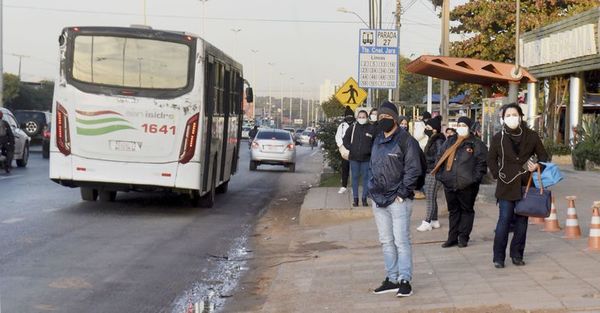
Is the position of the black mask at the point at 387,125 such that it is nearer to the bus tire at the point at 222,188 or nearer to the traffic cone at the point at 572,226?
the traffic cone at the point at 572,226

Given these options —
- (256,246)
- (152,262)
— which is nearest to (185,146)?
(256,246)

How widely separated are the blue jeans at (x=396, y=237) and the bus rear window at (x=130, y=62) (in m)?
7.89

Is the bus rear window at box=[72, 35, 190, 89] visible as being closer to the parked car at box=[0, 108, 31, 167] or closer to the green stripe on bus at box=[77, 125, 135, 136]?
the green stripe on bus at box=[77, 125, 135, 136]

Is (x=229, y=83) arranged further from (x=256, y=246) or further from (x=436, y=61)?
(x=256, y=246)

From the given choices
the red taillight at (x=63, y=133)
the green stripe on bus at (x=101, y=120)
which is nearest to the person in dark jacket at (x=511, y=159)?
the green stripe on bus at (x=101, y=120)

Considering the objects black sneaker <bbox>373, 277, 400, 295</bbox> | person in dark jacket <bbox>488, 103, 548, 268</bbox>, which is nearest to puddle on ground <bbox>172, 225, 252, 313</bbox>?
black sneaker <bbox>373, 277, 400, 295</bbox>

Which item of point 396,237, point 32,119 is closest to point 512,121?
point 396,237

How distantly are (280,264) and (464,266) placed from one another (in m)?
2.51

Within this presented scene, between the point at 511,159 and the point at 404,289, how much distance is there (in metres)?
2.02

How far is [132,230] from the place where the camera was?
13781mm

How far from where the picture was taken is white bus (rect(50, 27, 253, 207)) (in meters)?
15.3

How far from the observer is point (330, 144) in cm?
2586

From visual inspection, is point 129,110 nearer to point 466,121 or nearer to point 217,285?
point 217,285

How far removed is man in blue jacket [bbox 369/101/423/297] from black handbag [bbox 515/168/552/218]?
5.15 feet
